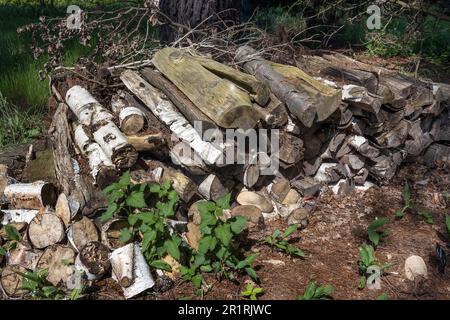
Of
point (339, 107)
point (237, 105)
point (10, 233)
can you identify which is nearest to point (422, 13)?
point (339, 107)

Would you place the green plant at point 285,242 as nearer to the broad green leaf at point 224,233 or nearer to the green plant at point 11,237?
the broad green leaf at point 224,233

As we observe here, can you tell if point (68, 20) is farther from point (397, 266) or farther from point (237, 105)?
point (397, 266)

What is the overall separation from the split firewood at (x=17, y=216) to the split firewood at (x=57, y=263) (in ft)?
1.54

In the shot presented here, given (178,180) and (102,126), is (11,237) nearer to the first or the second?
(102,126)

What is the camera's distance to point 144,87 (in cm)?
434

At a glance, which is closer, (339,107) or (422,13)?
(339,107)

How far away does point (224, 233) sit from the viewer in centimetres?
311

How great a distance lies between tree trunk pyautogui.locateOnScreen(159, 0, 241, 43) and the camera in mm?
5570

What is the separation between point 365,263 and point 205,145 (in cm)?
142

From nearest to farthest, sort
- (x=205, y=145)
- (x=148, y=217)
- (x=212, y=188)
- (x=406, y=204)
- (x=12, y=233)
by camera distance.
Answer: (x=148, y=217) < (x=12, y=233) < (x=205, y=145) < (x=212, y=188) < (x=406, y=204)

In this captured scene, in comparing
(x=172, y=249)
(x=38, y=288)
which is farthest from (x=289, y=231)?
(x=38, y=288)

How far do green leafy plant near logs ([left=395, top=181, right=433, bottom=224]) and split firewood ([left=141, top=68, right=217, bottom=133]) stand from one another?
1770mm

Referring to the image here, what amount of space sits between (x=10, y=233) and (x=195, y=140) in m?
1.49

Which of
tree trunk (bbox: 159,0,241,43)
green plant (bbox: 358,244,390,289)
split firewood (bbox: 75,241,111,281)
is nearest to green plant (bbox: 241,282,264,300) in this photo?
green plant (bbox: 358,244,390,289)
